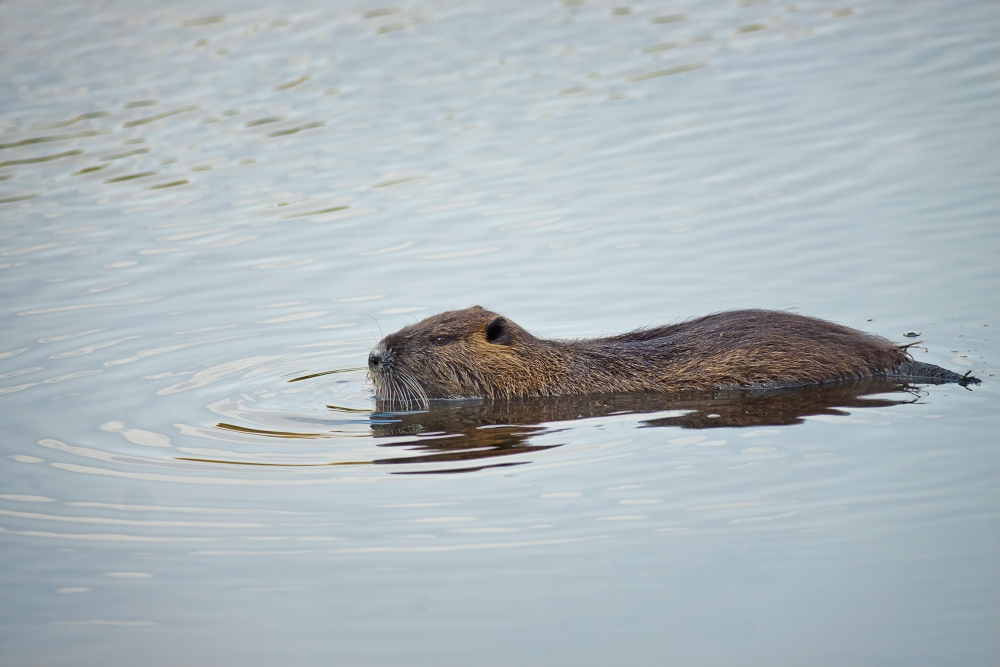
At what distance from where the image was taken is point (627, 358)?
721 centimetres

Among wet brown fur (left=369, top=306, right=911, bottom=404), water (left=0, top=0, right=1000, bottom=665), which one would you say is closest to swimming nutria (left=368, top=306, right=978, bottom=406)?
wet brown fur (left=369, top=306, right=911, bottom=404)

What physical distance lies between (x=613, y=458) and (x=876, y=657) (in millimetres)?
2094

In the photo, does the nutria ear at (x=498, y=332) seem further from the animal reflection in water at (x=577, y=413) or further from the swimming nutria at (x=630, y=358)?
the animal reflection in water at (x=577, y=413)

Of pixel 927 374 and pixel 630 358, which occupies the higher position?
pixel 630 358

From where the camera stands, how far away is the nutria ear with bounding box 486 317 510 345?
7375 mm

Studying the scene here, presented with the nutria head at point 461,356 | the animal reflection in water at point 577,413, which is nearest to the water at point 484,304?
the animal reflection in water at point 577,413

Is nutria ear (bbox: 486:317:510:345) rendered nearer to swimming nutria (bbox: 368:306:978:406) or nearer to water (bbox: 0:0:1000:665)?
swimming nutria (bbox: 368:306:978:406)

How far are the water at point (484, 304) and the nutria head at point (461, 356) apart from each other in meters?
0.20

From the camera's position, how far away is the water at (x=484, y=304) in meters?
4.36

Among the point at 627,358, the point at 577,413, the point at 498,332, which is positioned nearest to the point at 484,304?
the point at 498,332

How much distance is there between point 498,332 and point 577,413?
853 millimetres

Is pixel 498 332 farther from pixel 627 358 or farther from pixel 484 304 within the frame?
pixel 484 304

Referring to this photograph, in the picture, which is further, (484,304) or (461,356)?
(484,304)

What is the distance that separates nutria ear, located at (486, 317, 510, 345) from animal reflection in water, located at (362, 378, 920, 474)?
0.36m
